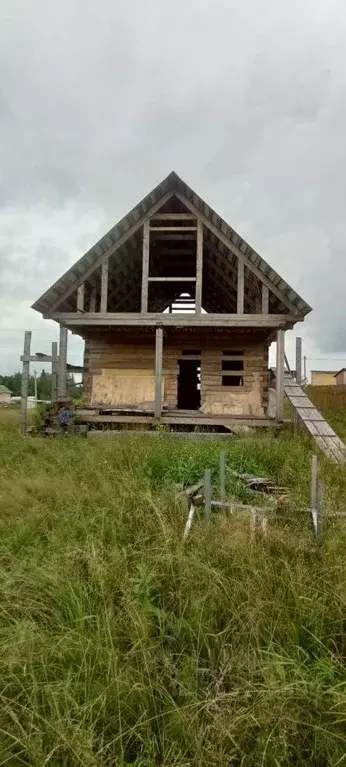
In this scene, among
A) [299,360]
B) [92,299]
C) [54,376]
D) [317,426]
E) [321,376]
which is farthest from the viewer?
[321,376]

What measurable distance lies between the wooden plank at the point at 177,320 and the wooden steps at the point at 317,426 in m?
2.25

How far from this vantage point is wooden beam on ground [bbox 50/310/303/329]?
13.4 m

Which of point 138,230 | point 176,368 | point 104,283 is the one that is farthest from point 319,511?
point 176,368

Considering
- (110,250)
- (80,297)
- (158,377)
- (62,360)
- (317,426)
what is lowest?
(317,426)

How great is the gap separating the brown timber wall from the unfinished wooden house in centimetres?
3

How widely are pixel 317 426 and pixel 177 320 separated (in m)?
4.84

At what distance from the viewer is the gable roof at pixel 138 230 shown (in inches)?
517

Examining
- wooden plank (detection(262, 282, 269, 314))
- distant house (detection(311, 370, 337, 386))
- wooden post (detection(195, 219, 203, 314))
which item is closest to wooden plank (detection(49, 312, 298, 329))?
wooden plank (detection(262, 282, 269, 314))

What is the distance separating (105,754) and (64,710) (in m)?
0.35

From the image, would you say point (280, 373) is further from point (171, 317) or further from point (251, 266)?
point (171, 317)

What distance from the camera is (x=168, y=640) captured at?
3.44 metres

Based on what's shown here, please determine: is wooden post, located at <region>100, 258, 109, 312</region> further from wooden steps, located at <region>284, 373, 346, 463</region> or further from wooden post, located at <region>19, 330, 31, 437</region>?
wooden steps, located at <region>284, 373, 346, 463</region>

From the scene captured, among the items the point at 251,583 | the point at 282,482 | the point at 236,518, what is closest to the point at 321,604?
the point at 251,583

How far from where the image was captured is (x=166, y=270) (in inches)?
727
